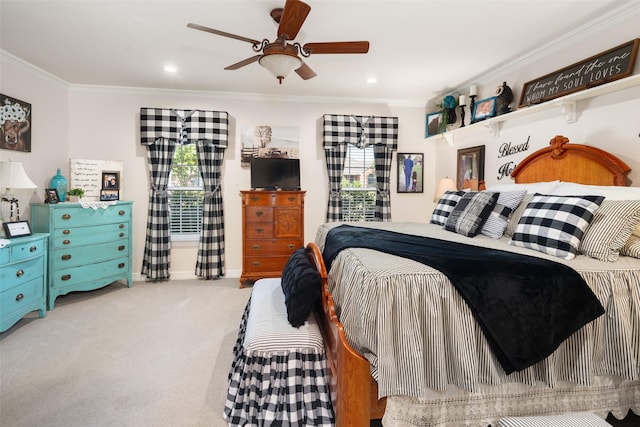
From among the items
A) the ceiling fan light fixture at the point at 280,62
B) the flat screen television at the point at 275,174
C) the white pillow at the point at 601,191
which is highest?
the ceiling fan light fixture at the point at 280,62

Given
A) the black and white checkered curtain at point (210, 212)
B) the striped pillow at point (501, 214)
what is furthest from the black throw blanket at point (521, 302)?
the black and white checkered curtain at point (210, 212)

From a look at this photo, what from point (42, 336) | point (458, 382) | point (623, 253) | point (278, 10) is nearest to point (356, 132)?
point (278, 10)

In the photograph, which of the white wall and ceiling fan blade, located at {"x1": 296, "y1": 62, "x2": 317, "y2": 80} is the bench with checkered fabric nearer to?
ceiling fan blade, located at {"x1": 296, "y1": 62, "x2": 317, "y2": 80}

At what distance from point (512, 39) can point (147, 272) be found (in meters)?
4.76

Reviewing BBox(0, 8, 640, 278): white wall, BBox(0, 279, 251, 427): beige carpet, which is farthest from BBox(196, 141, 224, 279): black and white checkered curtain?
BBox(0, 279, 251, 427): beige carpet

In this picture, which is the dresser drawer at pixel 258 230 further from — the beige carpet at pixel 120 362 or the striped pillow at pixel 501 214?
the striped pillow at pixel 501 214

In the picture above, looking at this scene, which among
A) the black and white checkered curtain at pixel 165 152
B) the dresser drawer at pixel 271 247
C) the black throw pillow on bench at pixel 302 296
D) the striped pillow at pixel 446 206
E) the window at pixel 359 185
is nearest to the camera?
the black throw pillow on bench at pixel 302 296

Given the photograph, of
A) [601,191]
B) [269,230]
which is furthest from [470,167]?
[269,230]

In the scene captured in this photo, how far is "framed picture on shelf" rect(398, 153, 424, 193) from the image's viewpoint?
4.74 m

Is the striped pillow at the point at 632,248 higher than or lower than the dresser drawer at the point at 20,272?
higher

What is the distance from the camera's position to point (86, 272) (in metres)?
3.53

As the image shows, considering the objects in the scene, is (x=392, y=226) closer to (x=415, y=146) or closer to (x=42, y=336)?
(x=415, y=146)

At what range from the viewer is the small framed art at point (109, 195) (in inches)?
155

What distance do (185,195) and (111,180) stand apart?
2.87ft
